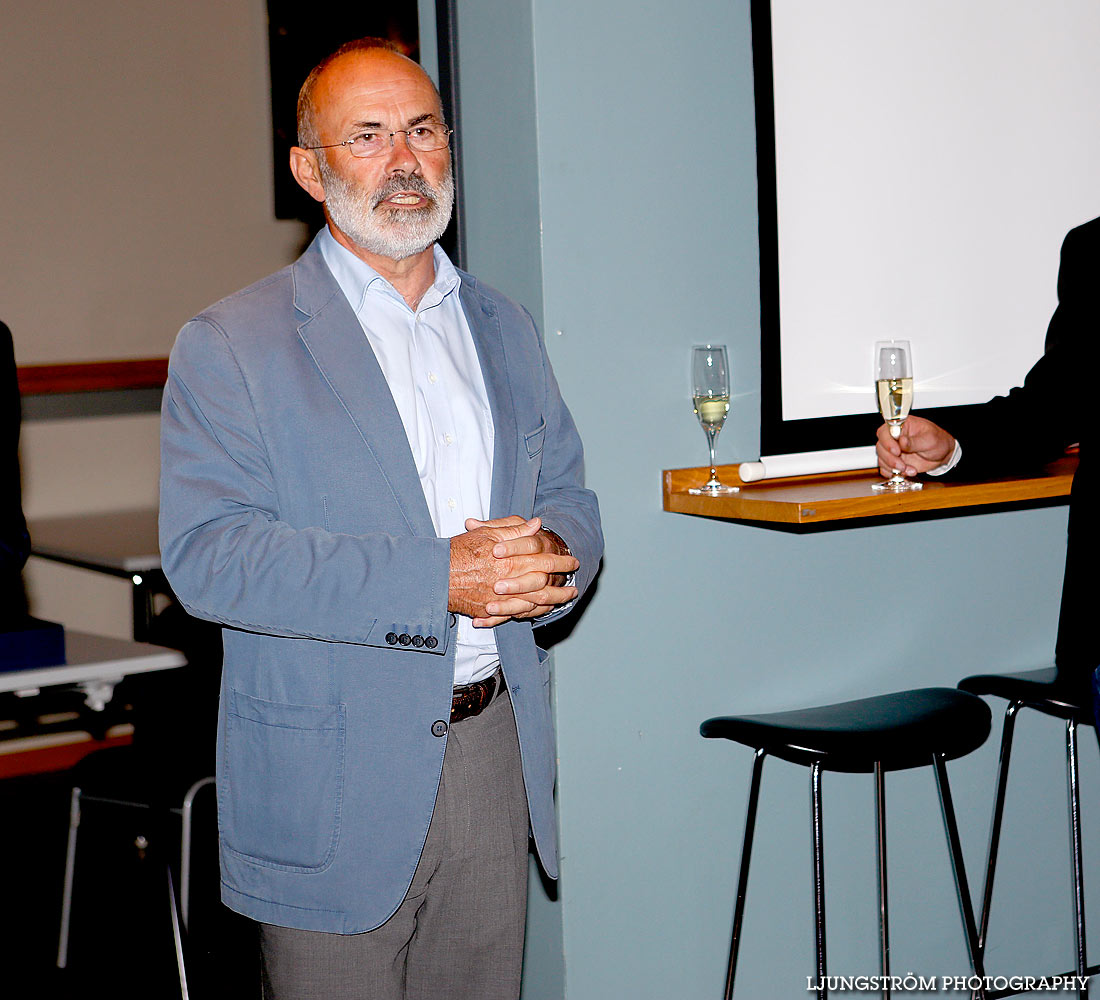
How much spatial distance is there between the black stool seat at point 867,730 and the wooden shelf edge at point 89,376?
372 centimetres

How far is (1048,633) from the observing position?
2861 mm

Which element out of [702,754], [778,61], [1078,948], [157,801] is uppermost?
[778,61]

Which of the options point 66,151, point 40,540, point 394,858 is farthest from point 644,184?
point 66,151

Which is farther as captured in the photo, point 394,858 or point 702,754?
point 702,754

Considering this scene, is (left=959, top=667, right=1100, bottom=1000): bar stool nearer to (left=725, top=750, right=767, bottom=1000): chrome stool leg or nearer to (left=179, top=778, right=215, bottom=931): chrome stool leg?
(left=725, top=750, right=767, bottom=1000): chrome stool leg

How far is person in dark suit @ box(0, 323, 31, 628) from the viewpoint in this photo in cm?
318

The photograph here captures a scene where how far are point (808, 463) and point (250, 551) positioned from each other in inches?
50.5

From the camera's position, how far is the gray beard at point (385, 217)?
5.88 ft

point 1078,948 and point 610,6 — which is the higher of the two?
point 610,6

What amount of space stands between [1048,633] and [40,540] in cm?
389

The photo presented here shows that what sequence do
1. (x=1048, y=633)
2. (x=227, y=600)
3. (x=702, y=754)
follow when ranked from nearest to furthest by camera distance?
(x=227, y=600)
(x=702, y=754)
(x=1048, y=633)

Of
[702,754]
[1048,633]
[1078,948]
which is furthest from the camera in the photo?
[1048,633]

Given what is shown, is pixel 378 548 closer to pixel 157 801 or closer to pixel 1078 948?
pixel 157 801

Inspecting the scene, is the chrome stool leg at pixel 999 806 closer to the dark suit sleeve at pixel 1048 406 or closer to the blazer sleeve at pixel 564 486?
the dark suit sleeve at pixel 1048 406
